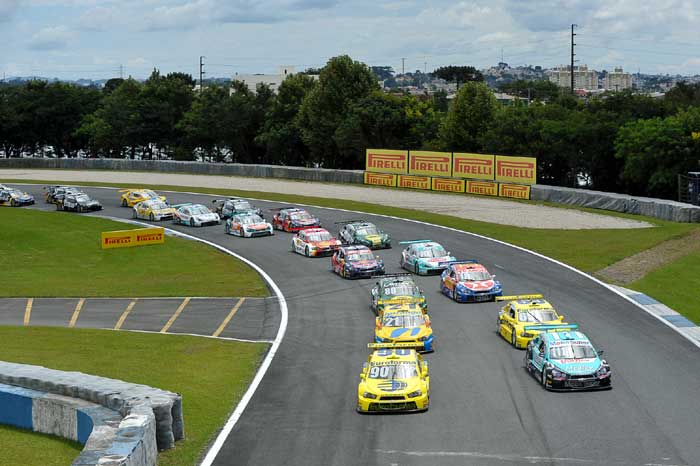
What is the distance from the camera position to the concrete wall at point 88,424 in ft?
61.8

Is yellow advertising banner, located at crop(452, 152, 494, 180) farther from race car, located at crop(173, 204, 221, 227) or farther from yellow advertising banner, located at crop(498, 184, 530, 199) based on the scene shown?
race car, located at crop(173, 204, 221, 227)

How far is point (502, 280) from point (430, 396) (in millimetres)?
19447

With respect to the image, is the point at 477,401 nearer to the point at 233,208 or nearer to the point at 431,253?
the point at 431,253

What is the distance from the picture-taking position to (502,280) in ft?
154

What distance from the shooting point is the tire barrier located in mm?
22469

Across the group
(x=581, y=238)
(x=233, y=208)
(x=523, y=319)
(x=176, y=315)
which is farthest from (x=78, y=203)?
(x=523, y=319)

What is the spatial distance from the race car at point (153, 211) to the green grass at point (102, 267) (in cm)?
273

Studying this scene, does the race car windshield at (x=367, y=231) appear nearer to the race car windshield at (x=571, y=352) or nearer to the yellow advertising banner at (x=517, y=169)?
the yellow advertising banner at (x=517, y=169)

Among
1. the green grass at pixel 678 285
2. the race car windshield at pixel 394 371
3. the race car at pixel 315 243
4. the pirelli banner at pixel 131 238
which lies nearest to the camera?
the race car windshield at pixel 394 371

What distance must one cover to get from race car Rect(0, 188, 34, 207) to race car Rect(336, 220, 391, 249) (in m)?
34.3

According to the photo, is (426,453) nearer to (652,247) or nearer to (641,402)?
(641,402)

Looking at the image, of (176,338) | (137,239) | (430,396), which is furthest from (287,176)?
(430,396)

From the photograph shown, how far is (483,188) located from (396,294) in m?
41.1

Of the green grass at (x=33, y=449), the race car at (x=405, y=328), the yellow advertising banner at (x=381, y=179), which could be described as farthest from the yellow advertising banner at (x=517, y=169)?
the green grass at (x=33, y=449)
